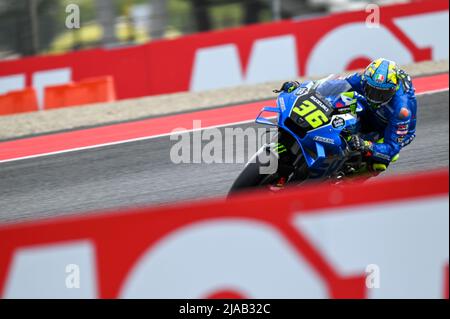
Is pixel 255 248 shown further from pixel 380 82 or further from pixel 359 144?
pixel 380 82

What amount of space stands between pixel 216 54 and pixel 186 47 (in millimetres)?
562

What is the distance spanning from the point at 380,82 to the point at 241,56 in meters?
6.92

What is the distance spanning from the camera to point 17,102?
12.4 m

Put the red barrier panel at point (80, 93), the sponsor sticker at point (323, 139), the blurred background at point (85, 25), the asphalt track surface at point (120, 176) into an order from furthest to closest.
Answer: the blurred background at point (85, 25)
the red barrier panel at point (80, 93)
the asphalt track surface at point (120, 176)
the sponsor sticker at point (323, 139)

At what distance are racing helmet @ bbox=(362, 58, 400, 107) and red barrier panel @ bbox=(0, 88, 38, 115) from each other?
778 centimetres

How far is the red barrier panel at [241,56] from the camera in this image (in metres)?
12.8

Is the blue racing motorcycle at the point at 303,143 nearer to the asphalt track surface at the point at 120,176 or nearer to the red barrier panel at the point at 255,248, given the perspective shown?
the red barrier panel at the point at 255,248

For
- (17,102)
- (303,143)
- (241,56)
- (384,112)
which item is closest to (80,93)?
(17,102)

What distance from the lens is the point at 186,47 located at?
12.8m

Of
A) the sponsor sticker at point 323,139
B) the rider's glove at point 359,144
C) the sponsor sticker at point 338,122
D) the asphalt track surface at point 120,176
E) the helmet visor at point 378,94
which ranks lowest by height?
the asphalt track surface at point 120,176

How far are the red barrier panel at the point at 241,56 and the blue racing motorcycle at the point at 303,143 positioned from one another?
6.96 meters

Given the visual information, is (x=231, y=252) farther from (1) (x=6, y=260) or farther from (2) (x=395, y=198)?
(1) (x=6, y=260)

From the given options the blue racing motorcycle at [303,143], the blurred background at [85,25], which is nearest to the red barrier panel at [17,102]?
the blurred background at [85,25]

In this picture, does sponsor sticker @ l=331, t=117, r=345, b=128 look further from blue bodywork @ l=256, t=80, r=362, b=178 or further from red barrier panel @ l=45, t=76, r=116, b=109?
red barrier panel @ l=45, t=76, r=116, b=109
